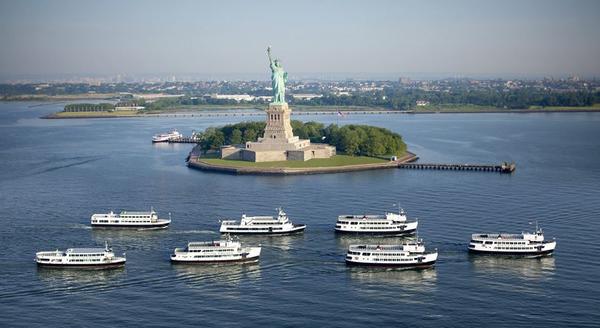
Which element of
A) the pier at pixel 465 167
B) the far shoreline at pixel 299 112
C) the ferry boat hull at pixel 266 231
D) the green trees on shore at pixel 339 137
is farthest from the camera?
the far shoreline at pixel 299 112

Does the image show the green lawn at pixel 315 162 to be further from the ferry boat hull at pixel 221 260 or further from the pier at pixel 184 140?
the ferry boat hull at pixel 221 260

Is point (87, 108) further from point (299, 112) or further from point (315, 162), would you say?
point (315, 162)

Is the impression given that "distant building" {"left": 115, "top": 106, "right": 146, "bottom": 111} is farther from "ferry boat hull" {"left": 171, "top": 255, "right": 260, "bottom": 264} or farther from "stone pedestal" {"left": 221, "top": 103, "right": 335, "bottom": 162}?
"ferry boat hull" {"left": 171, "top": 255, "right": 260, "bottom": 264}

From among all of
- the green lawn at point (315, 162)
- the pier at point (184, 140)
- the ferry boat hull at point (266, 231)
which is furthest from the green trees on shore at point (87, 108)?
the ferry boat hull at point (266, 231)

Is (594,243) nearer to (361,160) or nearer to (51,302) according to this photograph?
(51,302)

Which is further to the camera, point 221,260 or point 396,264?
point 221,260

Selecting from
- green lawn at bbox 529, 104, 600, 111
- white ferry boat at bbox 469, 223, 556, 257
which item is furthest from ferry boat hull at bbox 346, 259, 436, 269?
green lawn at bbox 529, 104, 600, 111

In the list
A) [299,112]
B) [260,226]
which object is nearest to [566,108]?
[299,112]
